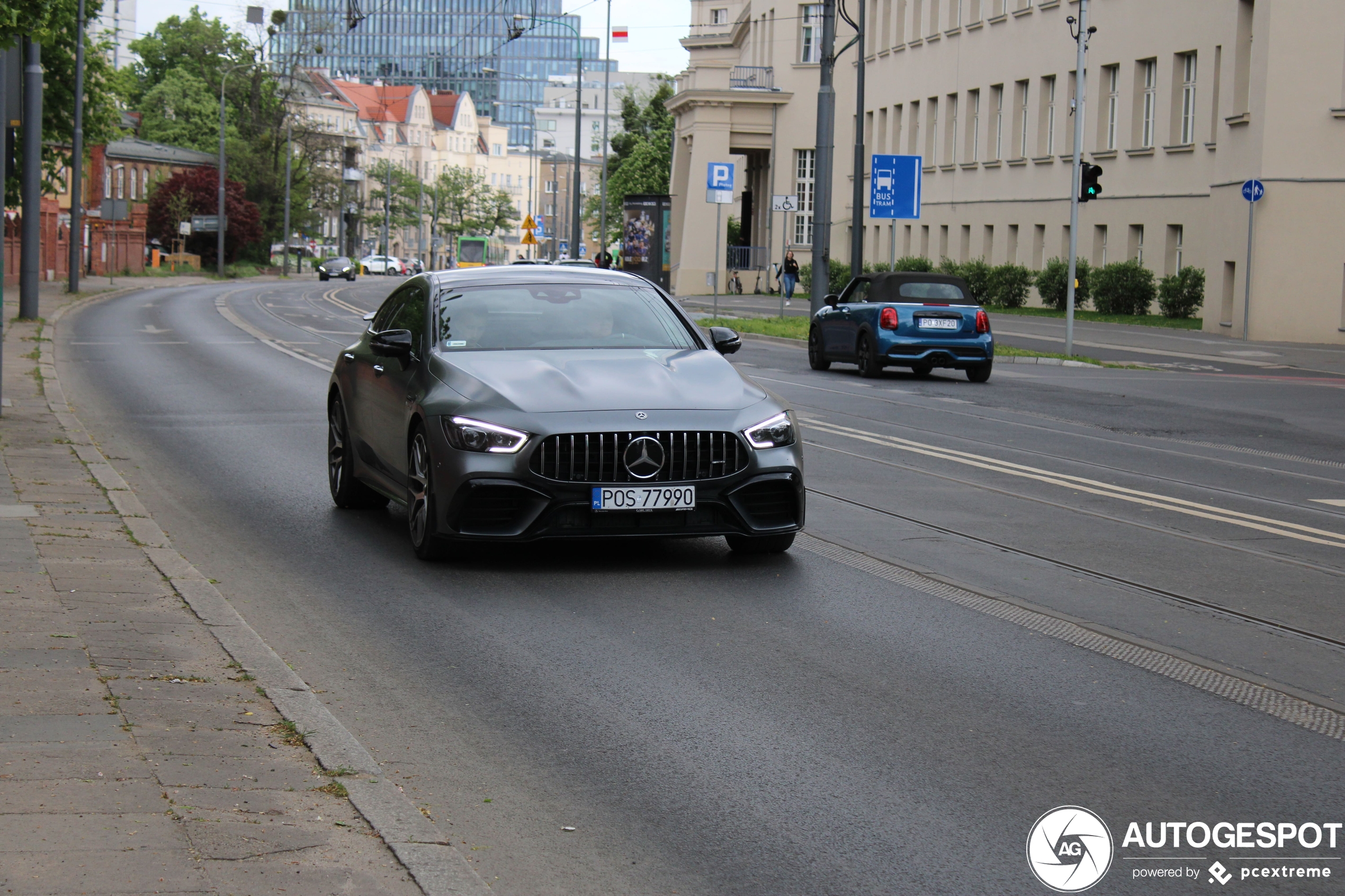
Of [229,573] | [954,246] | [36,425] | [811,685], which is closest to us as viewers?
[811,685]

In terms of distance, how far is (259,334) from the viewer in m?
33.7

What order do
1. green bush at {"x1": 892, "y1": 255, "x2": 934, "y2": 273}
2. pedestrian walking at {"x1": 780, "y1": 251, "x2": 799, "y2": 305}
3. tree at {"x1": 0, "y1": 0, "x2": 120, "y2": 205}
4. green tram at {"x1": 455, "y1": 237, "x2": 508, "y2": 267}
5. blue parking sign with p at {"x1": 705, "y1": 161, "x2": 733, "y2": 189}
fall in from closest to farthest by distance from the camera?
blue parking sign with p at {"x1": 705, "y1": 161, "x2": 733, "y2": 189}
tree at {"x1": 0, "y1": 0, "x2": 120, "y2": 205}
green bush at {"x1": 892, "y1": 255, "x2": 934, "y2": 273}
pedestrian walking at {"x1": 780, "y1": 251, "x2": 799, "y2": 305}
green tram at {"x1": 455, "y1": 237, "x2": 508, "y2": 267}

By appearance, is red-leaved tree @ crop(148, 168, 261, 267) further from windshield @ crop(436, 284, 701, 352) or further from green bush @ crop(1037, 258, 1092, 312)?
windshield @ crop(436, 284, 701, 352)

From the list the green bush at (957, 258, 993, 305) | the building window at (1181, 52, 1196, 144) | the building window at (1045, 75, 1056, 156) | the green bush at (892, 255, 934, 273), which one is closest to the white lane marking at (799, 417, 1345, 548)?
the building window at (1181, 52, 1196, 144)

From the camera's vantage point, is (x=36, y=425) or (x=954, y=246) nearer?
(x=36, y=425)

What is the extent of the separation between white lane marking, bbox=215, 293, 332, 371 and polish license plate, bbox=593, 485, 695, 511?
52.9ft

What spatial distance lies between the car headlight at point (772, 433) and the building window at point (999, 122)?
1988 inches

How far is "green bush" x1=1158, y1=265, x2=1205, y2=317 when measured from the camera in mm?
44000

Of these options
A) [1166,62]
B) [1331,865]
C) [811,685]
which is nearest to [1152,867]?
[1331,865]

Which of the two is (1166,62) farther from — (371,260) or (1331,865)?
(371,260)

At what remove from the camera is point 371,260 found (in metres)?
123

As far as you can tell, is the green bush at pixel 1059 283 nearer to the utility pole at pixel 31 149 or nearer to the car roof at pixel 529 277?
the utility pole at pixel 31 149

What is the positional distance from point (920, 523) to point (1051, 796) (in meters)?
5.59

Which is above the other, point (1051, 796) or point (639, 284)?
point (639, 284)
